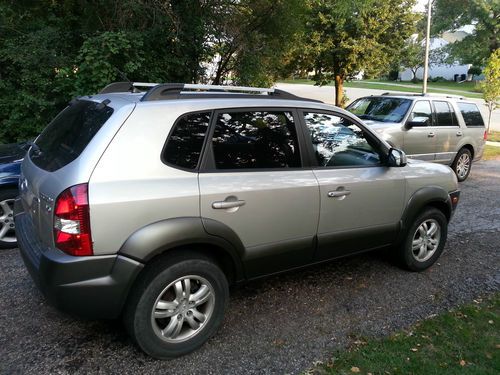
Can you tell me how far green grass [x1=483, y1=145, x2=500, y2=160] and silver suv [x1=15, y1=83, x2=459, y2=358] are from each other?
410 inches

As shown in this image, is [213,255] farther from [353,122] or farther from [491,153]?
[491,153]

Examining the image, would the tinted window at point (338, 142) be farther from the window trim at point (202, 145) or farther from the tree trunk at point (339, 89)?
the tree trunk at point (339, 89)

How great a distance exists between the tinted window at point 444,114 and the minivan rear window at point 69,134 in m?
7.71

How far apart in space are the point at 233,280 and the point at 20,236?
1.58 meters

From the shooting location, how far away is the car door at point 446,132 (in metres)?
9.12

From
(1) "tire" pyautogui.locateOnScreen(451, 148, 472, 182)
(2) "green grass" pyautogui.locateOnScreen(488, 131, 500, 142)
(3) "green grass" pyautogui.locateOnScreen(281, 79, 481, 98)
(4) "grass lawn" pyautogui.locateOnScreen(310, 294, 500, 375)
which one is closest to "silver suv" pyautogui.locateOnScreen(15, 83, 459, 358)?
(4) "grass lawn" pyautogui.locateOnScreen(310, 294, 500, 375)

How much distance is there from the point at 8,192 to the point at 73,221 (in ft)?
8.47

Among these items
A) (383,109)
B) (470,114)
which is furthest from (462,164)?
(383,109)

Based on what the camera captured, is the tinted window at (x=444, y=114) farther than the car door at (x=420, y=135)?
Yes

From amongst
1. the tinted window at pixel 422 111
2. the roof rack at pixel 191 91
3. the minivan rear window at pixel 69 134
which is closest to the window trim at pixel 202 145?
the roof rack at pixel 191 91

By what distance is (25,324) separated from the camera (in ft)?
11.2

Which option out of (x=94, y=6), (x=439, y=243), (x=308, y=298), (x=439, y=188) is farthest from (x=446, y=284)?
(x=94, y=6)

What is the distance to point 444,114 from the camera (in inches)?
366

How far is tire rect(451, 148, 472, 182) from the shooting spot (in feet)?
31.4
